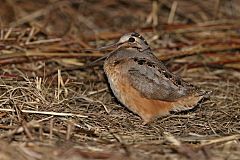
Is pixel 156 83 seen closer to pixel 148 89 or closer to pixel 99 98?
pixel 148 89

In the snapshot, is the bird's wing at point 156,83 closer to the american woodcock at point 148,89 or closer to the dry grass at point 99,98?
the american woodcock at point 148,89

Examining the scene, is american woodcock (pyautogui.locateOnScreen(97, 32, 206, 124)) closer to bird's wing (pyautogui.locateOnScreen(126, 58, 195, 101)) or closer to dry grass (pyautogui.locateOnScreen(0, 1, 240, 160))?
bird's wing (pyautogui.locateOnScreen(126, 58, 195, 101))

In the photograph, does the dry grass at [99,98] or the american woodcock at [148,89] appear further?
the american woodcock at [148,89]

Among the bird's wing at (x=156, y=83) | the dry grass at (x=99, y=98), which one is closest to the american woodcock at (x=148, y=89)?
the bird's wing at (x=156, y=83)

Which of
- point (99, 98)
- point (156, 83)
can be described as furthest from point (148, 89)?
point (99, 98)

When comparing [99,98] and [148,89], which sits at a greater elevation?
[148,89]

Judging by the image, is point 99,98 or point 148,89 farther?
point 99,98
